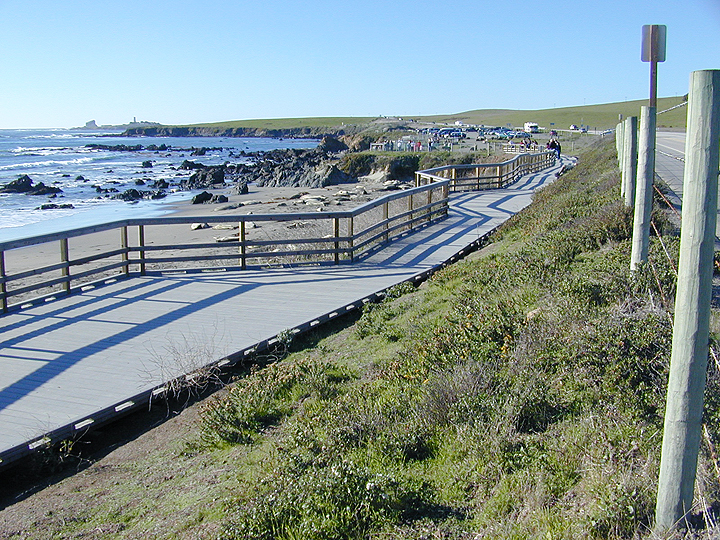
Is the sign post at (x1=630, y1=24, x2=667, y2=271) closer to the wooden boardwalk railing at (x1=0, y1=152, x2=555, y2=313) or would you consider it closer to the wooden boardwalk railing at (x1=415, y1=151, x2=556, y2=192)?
the wooden boardwalk railing at (x1=0, y1=152, x2=555, y2=313)

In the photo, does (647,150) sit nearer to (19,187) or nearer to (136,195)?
(136,195)

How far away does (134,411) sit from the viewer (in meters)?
6.53

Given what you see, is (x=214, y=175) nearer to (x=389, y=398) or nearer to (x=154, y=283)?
(x=154, y=283)

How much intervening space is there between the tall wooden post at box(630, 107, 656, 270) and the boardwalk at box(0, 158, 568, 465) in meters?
4.12

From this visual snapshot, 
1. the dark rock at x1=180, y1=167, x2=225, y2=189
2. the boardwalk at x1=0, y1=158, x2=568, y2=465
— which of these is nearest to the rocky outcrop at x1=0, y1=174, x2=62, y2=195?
the dark rock at x1=180, y1=167, x2=225, y2=189

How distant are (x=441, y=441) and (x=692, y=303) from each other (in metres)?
2.32

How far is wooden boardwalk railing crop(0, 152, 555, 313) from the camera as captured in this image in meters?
10.4

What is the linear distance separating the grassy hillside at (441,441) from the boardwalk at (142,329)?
25.0 inches

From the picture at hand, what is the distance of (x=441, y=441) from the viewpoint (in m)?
4.80

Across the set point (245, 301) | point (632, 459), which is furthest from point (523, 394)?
point (245, 301)

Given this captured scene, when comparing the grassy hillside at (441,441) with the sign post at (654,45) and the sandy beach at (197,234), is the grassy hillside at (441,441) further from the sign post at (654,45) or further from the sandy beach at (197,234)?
the sandy beach at (197,234)

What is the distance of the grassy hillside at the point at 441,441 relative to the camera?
378 cm

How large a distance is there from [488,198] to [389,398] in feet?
64.1

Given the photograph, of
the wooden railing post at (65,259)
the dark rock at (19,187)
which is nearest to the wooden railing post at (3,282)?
the wooden railing post at (65,259)
